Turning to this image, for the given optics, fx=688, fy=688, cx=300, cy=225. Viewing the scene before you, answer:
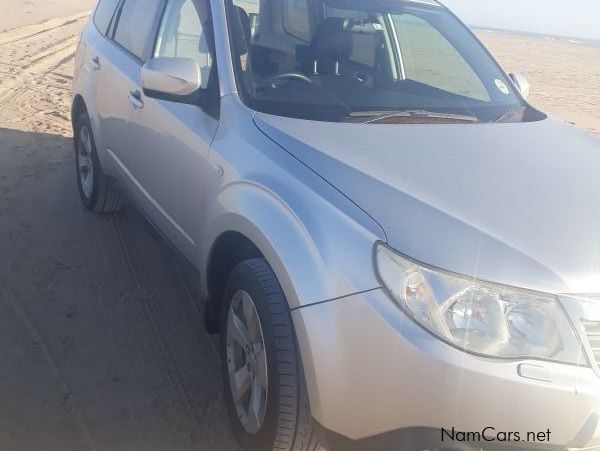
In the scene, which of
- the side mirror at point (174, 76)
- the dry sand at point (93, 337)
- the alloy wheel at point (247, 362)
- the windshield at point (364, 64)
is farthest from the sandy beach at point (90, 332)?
the windshield at point (364, 64)

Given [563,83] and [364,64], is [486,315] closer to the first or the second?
[364,64]

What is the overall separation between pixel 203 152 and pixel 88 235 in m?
1.88

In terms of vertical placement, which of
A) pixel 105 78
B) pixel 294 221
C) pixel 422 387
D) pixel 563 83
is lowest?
pixel 563 83

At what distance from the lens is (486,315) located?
6.14 ft

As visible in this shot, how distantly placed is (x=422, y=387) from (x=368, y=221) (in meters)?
0.50

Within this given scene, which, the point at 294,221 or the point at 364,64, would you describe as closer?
the point at 294,221

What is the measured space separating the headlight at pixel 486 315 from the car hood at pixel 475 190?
0.13 ft

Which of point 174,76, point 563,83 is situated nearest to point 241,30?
point 174,76

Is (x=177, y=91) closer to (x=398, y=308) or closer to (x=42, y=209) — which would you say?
(x=398, y=308)

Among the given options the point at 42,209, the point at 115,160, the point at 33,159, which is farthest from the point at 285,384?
the point at 33,159

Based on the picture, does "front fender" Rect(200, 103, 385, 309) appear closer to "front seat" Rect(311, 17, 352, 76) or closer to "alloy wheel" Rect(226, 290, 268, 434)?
"alloy wheel" Rect(226, 290, 268, 434)

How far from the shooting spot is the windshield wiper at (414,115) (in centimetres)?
282

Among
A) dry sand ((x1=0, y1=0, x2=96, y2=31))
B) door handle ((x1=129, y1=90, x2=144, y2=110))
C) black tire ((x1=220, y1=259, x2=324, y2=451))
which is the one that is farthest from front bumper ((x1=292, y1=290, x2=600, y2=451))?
dry sand ((x1=0, y1=0, x2=96, y2=31))

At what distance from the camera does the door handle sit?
3.50 meters
